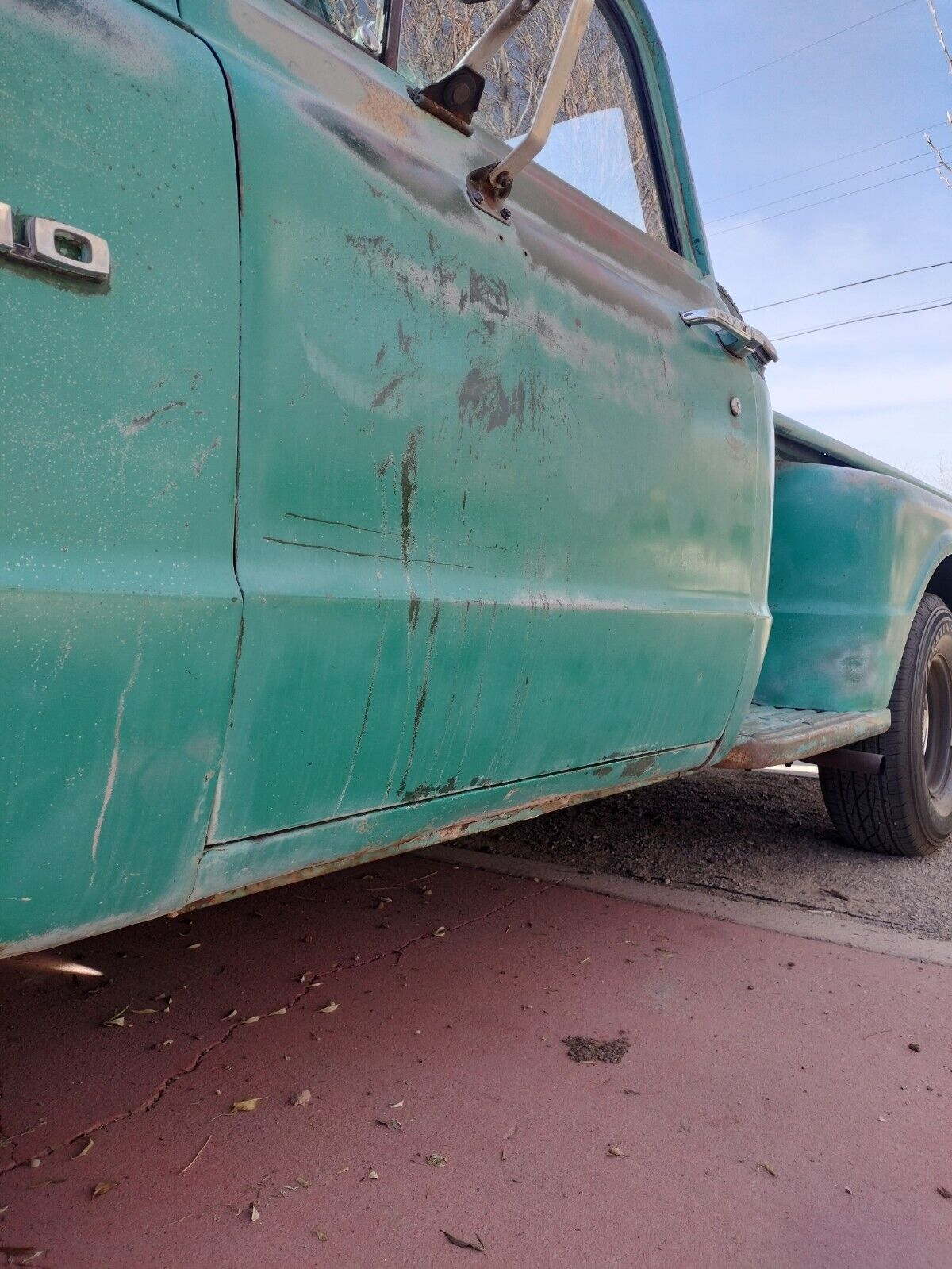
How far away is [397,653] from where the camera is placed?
4.81 feet

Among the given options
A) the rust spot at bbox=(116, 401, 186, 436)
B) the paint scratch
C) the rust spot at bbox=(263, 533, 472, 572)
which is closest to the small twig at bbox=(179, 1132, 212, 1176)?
the paint scratch

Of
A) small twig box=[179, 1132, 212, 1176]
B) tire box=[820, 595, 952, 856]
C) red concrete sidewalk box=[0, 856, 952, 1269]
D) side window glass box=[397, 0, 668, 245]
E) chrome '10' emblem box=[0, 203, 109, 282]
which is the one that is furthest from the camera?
tire box=[820, 595, 952, 856]

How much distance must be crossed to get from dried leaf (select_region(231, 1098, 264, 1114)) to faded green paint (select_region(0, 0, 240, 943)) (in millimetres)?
674

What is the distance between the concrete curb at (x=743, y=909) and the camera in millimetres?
2672

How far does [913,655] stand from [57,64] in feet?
10.6

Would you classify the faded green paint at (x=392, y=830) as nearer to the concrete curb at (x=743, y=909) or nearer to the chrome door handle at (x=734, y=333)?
the concrete curb at (x=743, y=909)

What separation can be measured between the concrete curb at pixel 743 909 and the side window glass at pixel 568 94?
188 cm

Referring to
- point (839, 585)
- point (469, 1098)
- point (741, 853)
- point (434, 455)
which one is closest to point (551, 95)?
point (434, 455)

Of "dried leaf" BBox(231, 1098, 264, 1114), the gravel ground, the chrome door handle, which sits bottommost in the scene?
the gravel ground

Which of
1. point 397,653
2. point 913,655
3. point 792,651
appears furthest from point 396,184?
point 913,655

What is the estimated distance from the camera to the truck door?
51.1 inches

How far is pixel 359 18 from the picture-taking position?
168 cm

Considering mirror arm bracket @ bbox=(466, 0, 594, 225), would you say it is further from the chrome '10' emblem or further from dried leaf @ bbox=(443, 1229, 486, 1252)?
dried leaf @ bbox=(443, 1229, 486, 1252)

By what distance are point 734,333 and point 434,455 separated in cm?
125
